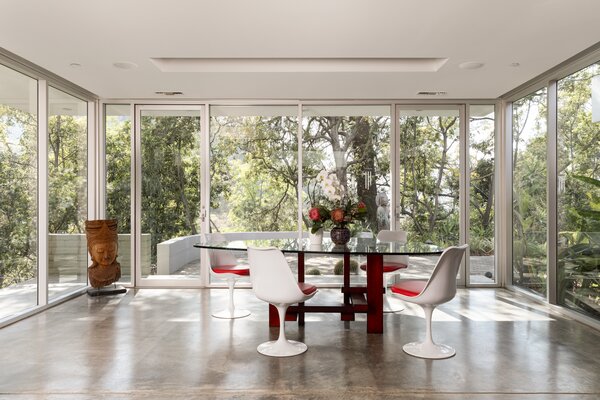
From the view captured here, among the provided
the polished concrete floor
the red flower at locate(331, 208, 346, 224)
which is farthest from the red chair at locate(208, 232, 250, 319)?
the red flower at locate(331, 208, 346, 224)

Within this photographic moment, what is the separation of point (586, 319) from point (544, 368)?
1.53 meters

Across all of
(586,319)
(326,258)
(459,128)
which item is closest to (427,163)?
(459,128)

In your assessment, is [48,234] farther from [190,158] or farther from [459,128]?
[459,128]

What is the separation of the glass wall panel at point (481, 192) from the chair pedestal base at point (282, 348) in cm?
359

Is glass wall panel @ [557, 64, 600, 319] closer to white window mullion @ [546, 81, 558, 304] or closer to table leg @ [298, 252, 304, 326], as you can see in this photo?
white window mullion @ [546, 81, 558, 304]

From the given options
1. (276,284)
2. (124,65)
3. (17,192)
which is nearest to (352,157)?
(124,65)

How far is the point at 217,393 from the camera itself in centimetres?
282

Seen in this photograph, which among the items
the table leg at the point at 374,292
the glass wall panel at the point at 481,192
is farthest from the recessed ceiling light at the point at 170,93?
the glass wall panel at the point at 481,192

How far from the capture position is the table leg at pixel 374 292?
4035mm

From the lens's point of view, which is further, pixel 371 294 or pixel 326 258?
pixel 326 258

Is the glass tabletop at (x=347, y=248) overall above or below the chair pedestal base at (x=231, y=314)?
above

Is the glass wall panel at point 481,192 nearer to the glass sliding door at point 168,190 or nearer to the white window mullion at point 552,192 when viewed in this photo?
the white window mullion at point 552,192

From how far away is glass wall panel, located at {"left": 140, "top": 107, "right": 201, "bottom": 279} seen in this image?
20.8 ft

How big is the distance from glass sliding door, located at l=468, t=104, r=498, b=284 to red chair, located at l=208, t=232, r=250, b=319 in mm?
3397
